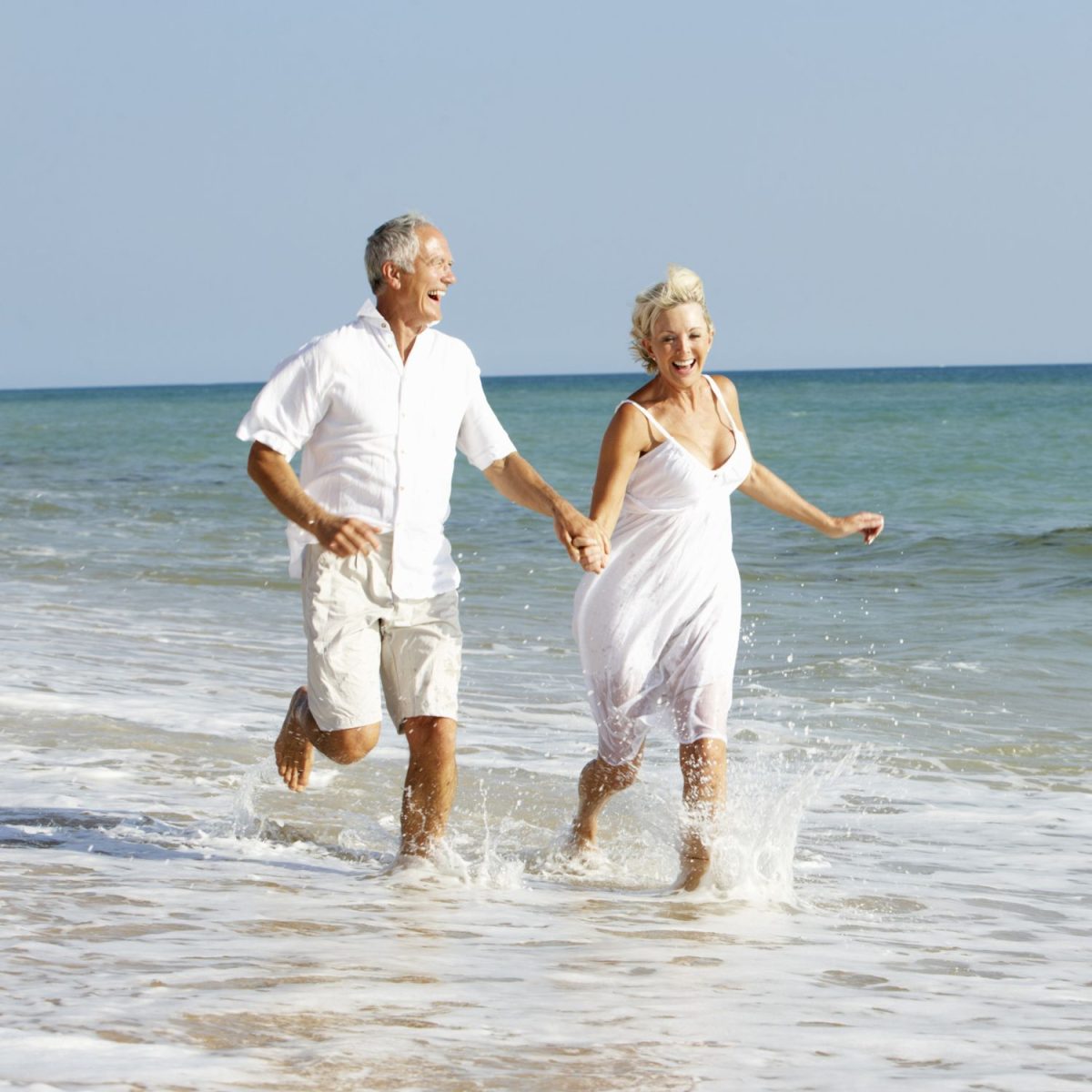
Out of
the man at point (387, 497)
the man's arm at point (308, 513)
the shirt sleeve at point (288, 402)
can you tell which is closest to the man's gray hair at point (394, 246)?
the man at point (387, 497)

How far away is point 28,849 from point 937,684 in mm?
5475

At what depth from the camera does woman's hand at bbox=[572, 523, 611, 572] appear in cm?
482

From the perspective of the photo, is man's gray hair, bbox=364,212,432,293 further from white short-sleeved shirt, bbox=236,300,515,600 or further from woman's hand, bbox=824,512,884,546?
woman's hand, bbox=824,512,884,546

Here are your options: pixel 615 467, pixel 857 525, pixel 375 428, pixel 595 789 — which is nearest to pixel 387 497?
pixel 375 428

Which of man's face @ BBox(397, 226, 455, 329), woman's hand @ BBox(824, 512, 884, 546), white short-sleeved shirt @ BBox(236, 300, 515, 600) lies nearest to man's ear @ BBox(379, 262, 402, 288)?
man's face @ BBox(397, 226, 455, 329)

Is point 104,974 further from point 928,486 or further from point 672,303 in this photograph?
point 928,486

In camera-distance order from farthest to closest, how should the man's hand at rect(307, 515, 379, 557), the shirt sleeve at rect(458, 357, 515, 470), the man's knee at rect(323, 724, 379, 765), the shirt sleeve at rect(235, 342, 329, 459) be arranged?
the shirt sleeve at rect(458, 357, 515, 470), the man's knee at rect(323, 724, 379, 765), the shirt sleeve at rect(235, 342, 329, 459), the man's hand at rect(307, 515, 379, 557)

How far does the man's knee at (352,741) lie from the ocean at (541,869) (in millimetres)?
379

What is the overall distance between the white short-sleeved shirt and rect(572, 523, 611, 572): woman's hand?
1.25 ft

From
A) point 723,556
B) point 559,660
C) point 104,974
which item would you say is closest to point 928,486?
point 559,660

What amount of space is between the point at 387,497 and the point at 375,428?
0.20 metres

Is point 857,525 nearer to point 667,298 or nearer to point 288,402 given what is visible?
point 667,298

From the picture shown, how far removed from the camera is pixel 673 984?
3820 mm

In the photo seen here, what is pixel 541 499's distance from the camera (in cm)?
498
